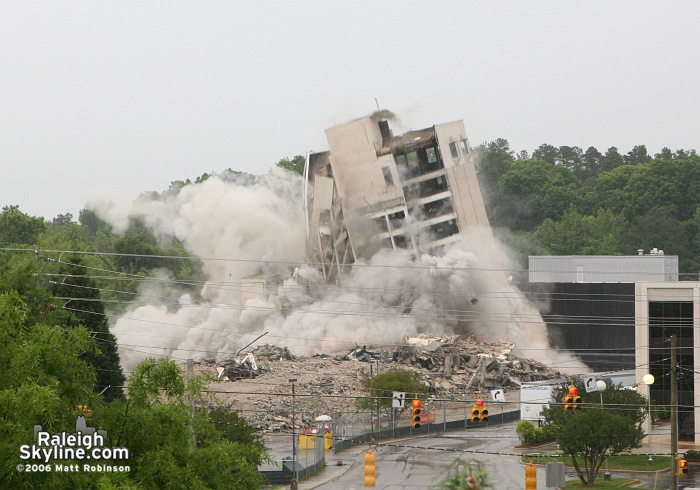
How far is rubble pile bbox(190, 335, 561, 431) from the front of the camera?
61.0 m

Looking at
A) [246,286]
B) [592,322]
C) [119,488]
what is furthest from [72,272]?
[592,322]

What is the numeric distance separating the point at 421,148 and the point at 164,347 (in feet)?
86.9

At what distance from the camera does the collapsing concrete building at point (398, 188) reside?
7844 cm

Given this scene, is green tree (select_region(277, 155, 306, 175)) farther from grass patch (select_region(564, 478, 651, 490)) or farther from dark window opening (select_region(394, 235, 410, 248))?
grass patch (select_region(564, 478, 651, 490))

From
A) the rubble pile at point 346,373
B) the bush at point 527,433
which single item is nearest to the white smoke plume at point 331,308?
the rubble pile at point 346,373

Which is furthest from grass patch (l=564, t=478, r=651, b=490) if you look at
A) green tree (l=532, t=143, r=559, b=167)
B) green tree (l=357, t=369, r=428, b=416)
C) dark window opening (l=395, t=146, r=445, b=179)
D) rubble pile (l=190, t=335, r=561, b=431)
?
green tree (l=532, t=143, r=559, b=167)

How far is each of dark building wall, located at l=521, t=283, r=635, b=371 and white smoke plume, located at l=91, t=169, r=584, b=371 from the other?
48.8 inches

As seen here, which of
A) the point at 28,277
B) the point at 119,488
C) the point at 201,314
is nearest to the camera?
the point at 119,488

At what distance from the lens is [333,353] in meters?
77.4

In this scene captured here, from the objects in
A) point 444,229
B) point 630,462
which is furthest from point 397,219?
point 630,462

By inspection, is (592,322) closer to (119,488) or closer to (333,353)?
(333,353)

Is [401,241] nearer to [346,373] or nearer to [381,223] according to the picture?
[381,223]

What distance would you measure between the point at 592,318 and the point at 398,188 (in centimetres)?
1918

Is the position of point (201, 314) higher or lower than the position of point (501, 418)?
higher
